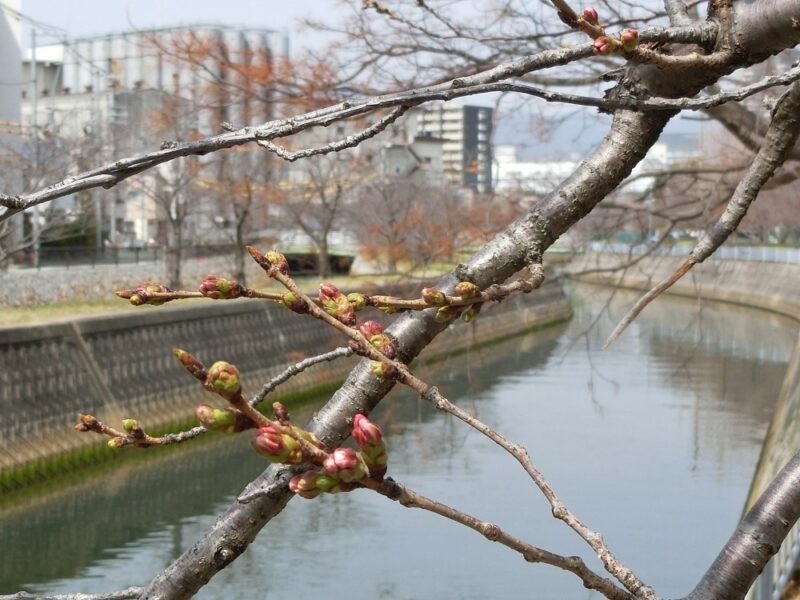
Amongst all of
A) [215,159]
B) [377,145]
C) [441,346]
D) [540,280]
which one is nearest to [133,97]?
[215,159]

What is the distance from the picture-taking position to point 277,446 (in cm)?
91

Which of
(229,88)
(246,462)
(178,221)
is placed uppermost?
(229,88)

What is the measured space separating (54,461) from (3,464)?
86 centimetres

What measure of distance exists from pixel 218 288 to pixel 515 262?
64cm

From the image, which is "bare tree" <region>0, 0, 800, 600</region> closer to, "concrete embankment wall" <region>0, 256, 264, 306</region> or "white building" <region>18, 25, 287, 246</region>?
"white building" <region>18, 25, 287, 246</region>

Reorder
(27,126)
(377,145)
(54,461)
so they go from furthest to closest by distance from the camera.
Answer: (377,145), (27,126), (54,461)

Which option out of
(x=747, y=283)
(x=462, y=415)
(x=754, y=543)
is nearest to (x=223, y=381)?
(x=462, y=415)

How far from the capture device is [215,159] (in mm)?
22672

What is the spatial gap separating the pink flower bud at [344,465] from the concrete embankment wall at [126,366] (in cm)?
751

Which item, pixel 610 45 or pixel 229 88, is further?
pixel 229 88

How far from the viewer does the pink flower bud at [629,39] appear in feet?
4.10


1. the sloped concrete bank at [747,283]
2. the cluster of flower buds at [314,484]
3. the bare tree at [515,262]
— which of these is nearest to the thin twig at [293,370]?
the bare tree at [515,262]

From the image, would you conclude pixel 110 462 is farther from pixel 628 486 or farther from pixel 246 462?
pixel 628 486

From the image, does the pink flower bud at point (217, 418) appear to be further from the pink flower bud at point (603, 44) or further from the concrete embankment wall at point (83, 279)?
the concrete embankment wall at point (83, 279)
